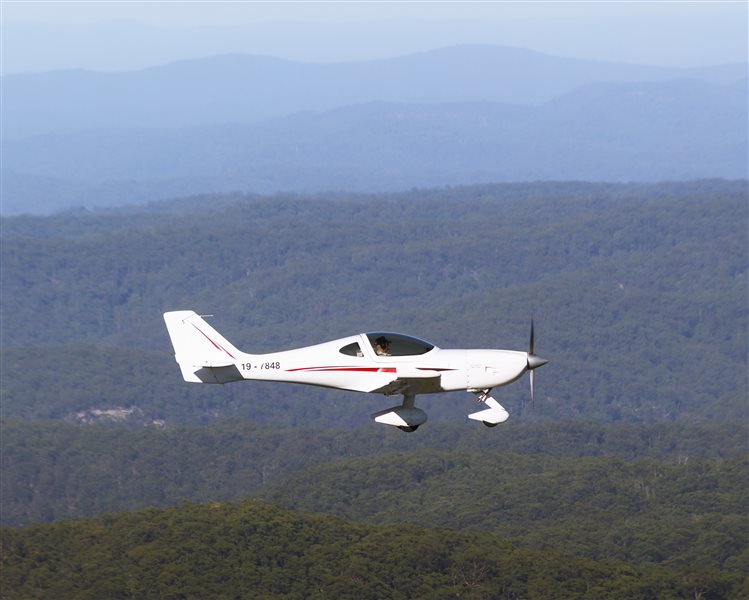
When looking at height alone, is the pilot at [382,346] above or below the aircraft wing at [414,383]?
above

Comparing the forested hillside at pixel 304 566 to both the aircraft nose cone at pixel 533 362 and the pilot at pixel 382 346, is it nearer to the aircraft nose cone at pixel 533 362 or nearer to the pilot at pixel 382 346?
the aircraft nose cone at pixel 533 362

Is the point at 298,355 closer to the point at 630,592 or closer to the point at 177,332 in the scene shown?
the point at 177,332

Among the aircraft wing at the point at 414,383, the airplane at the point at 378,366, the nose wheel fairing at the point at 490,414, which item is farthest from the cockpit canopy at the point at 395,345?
the nose wheel fairing at the point at 490,414

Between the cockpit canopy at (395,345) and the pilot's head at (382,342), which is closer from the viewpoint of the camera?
the cockpit canopy at (395,345)

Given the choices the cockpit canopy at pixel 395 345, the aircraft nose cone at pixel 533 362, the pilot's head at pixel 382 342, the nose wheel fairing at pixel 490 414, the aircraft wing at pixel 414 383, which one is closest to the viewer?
the nose wheel fairing at pixel 490 414

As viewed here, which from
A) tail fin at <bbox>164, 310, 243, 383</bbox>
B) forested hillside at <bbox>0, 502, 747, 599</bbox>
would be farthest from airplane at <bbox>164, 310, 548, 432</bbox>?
forested hillside at <bbox>0, 502, 747, 599</bbox>

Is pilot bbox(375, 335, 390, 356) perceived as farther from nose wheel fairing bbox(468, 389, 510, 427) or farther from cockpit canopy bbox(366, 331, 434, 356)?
nose wheel fairing bbox(468, 389, 510, 427)

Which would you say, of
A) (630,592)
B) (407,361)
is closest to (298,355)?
(407,361)
